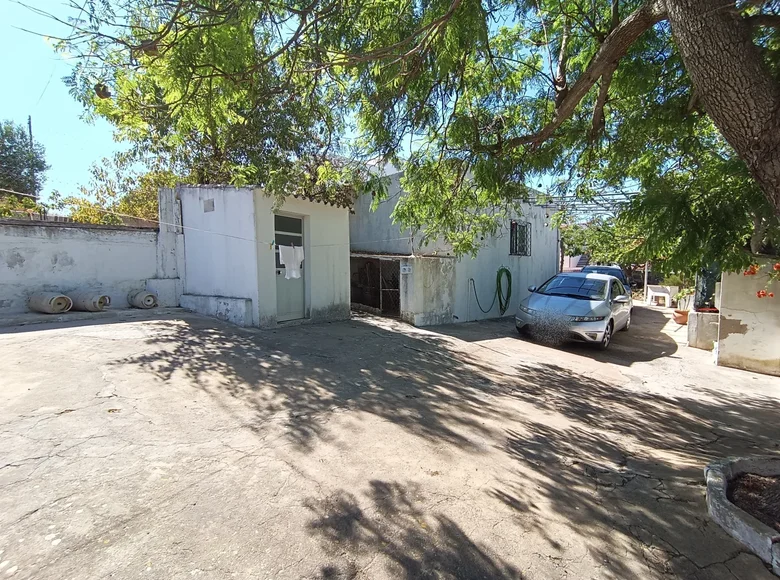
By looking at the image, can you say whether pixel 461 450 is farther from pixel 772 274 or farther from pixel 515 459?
pixel 772 274

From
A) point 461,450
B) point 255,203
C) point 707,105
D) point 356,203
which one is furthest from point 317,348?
point 356,203

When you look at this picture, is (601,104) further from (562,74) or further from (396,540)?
(396,540)

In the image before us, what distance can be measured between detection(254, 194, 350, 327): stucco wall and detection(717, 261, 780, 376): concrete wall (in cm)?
766

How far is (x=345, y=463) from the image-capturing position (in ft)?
10.9

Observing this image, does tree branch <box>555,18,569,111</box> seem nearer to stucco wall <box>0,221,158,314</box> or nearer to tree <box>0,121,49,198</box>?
stucco wall <box>0,221,158,314</box>

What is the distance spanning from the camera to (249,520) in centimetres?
251

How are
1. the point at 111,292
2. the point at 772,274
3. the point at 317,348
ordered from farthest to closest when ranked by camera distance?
the point at 111,292
the point at 317,348
the point at 772,274

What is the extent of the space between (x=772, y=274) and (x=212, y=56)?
27.7 feet

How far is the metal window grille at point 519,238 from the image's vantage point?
1340cm

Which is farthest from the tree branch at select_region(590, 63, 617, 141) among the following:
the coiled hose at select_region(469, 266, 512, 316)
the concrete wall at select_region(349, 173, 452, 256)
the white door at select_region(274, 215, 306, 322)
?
the coiled hose at select_region(469, 266, 512, 316)

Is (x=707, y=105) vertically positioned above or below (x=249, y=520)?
above

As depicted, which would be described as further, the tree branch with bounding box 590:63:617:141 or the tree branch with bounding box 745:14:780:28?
the tree branch with bounding box 590:63:617:141

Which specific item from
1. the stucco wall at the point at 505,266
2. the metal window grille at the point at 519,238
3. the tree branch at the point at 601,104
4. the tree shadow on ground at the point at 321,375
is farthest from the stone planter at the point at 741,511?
the metal window grille at the point at 519,238

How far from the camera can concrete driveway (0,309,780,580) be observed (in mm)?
2279
